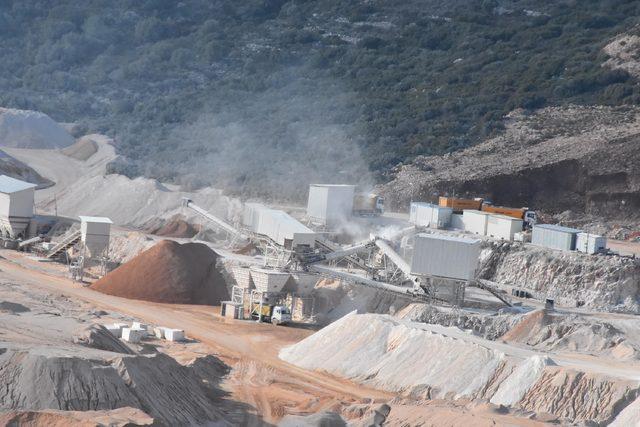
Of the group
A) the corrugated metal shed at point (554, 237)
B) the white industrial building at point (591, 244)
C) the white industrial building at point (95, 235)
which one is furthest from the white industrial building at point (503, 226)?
the white industrial building at point (95, 235)

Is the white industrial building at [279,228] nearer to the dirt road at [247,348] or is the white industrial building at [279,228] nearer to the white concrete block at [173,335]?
the dirt road at [247,348]

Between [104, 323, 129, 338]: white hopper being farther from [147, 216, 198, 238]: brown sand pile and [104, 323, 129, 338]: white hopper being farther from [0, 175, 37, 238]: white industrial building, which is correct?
[0, 175, 37, 238]: white industrial building

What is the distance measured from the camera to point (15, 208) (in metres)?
82.3

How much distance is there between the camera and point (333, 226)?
247 feet

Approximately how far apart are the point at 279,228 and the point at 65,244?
1692 cm

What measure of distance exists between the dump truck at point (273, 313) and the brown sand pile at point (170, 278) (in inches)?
203

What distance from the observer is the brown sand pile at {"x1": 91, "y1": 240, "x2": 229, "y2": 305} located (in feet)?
217

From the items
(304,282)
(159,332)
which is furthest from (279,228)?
(159,332)

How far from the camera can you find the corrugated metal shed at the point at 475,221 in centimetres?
7312

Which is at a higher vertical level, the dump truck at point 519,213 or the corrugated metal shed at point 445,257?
the dump truck at point 519,213

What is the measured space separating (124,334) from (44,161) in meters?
57.2

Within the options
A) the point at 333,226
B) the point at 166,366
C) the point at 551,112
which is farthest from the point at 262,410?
the point at 551,112

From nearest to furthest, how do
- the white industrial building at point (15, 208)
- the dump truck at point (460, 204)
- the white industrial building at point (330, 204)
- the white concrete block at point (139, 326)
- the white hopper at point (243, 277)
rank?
the white concrete block at point (139, 326)
the white hopper at point (243, 277)
the white industrial building at point (330, 204)
the dump truck at point (460, 204)
the white industrial building at point (15, 208)

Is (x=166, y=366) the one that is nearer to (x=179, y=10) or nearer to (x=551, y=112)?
(x=551, y=112)
